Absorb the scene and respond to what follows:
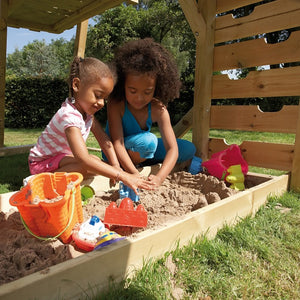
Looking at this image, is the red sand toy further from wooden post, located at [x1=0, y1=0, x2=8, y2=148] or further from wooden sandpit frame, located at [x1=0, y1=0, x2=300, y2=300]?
wooden post, located at [x1=0, y1=0, x2=8, y2=148]

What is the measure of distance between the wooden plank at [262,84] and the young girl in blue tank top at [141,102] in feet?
1.90

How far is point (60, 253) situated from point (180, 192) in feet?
3.33

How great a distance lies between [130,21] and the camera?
70.2 feet

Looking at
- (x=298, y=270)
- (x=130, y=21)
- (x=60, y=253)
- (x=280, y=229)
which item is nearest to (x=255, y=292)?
(x=298, y=270)

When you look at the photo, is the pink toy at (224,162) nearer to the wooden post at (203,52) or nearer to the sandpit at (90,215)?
the sandpit at (90,215)

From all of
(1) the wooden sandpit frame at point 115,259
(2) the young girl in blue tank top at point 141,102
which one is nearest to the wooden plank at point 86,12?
(2) the young girl in blue tank top at point 141,102

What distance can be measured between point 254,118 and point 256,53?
1.90 feet

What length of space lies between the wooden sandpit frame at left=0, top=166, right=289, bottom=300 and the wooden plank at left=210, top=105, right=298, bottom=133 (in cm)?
100

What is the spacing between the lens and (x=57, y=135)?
2066 mm

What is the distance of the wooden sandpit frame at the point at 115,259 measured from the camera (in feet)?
2.89

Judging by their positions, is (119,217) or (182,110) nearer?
(119,217)

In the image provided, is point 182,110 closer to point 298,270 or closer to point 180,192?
point 180,192

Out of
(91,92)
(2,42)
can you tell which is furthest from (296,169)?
(2,42)

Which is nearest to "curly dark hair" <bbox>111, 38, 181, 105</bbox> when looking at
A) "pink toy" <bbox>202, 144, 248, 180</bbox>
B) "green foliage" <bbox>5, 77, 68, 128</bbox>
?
"pink toy" <bbox>202, 144, 248, 180</bbox>
